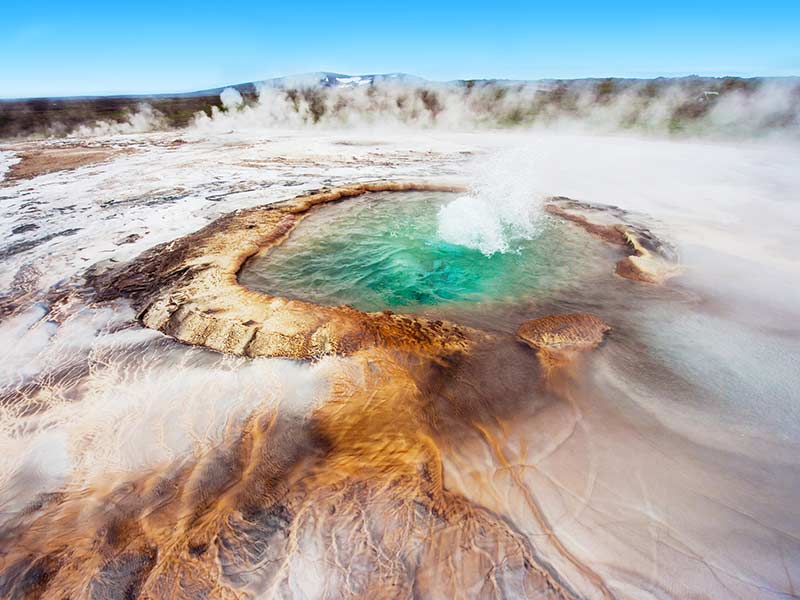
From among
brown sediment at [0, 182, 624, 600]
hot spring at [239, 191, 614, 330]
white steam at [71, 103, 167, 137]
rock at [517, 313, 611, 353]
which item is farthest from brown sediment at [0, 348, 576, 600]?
white steam at [71, 103, 167, 137]

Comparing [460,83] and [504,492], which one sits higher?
[460,83]

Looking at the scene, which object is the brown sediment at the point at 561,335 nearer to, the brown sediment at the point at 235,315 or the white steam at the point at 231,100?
the brown sediment at the point at 235,315

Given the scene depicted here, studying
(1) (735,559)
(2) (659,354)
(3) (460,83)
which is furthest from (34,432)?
(3) (460,83)

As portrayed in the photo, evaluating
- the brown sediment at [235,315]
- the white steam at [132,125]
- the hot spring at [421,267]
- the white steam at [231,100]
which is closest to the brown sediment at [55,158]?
the white steam at [132,125]

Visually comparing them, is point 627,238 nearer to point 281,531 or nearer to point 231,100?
point 281,531

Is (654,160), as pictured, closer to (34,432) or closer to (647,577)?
(647,577)

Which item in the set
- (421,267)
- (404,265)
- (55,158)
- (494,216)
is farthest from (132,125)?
(421,267)
